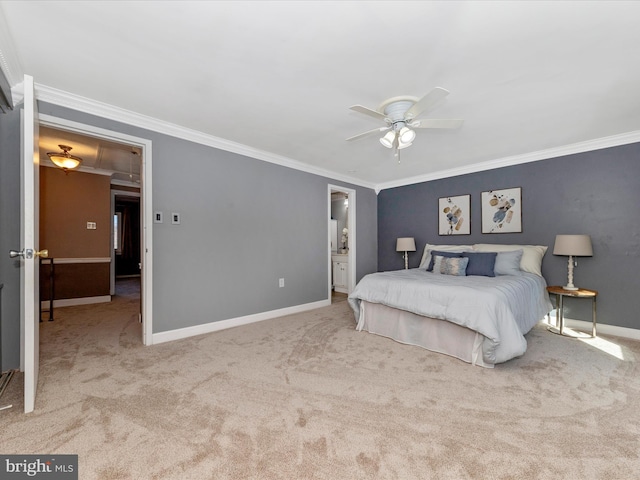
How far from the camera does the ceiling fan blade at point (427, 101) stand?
6.17 ft

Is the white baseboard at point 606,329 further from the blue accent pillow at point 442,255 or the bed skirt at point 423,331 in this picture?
the bed skirt at point 423,331

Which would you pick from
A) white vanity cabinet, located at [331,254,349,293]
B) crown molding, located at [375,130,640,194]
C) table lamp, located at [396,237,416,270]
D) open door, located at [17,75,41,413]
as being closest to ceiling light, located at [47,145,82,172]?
open door, located at [17,75,41,413]

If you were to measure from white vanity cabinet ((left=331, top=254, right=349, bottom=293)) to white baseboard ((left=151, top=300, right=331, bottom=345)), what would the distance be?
1539 millimetres

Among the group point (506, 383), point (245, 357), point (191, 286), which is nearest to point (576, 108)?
point (506, 383)

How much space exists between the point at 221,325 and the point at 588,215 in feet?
15.6

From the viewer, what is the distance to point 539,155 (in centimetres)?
385

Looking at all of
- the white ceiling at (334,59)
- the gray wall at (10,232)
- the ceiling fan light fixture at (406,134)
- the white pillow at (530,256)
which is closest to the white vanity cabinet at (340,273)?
the white pillow at (530,256)

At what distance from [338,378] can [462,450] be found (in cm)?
97

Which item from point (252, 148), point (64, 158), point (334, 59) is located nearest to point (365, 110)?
point (334, 59)

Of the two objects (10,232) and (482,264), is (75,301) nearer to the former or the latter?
(10,232)

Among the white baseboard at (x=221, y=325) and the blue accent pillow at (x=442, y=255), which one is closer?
the white baseboard at (x=221, y=325)

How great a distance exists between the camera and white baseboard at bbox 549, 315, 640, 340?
326 cm

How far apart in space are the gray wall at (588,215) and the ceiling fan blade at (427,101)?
2.68 m

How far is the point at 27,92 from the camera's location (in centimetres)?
175
